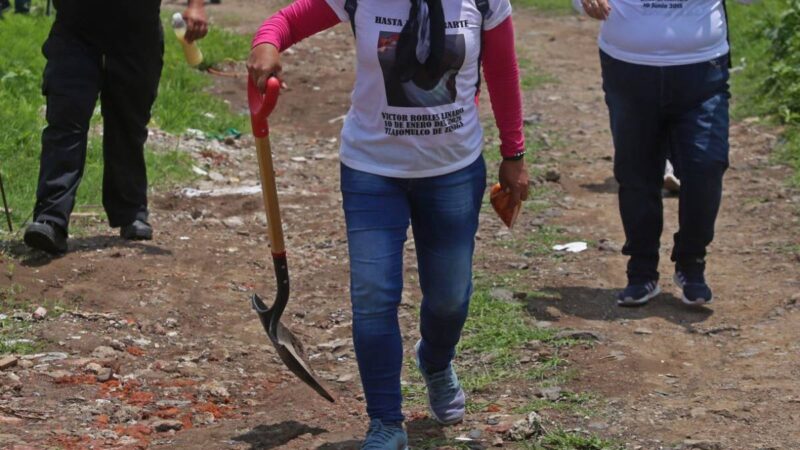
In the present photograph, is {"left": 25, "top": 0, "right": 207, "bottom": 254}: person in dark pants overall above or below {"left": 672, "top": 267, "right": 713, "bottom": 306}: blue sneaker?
above

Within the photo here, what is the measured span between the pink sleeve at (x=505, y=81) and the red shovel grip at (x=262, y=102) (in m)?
0.68

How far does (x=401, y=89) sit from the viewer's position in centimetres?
406

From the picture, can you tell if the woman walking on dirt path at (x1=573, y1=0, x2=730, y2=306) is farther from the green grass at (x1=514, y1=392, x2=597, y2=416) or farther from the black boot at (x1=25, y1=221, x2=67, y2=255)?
the black boot at (x1=25, y1=221, x2=67, y2=255)

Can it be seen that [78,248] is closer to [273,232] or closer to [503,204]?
[273,232]

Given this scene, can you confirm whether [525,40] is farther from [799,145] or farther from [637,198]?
[637,198]

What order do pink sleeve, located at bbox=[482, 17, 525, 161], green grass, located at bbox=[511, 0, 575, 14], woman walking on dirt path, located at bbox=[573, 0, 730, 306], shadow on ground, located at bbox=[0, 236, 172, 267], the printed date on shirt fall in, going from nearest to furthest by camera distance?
the printed date on shirt, pink sleeve, located at bbox=[482, 17, 525, 161], woman walking on dirt path, located at bbox=[573, 0, 730, 306], shadow on ground, located at bbox=[0, 236, 172, 267], green grass, located at bbox=[511, 0, 575, 14]

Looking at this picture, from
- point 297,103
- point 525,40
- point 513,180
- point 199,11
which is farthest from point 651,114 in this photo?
point 525,40

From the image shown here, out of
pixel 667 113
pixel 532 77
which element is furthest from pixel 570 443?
pixel 532 77

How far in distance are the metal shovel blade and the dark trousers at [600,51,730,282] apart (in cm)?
207

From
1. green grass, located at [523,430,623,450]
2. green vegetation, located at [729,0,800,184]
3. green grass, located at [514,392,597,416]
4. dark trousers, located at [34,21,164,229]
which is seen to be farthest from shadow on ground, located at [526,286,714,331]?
green vegetation, located at [729,0,800,184]

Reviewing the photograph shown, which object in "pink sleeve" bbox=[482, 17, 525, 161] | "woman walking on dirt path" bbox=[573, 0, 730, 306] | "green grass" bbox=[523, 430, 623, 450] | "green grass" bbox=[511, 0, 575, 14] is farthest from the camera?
"green grass" bbox=[511, 0, 575, 14]

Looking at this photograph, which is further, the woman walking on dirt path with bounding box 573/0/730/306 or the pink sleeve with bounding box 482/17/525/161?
the woman walking on dirt path with bounding box 573/0/730/306

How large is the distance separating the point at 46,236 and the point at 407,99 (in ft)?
8.95

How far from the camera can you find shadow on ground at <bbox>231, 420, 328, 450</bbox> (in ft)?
14.6
